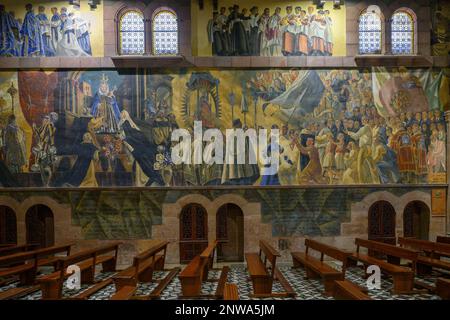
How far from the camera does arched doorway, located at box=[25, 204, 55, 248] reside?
13.6 metres

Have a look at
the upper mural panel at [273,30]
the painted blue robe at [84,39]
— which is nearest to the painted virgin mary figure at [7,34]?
the painted blue robe at [84,39]

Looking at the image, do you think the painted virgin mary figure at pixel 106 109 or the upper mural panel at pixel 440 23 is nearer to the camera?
the painted virgin mary figure at pixel 106 109

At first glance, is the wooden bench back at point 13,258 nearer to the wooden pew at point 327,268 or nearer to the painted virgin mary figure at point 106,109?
the painted virgin mary figure at point 106,109

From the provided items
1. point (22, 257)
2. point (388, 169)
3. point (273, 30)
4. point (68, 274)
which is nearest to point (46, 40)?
point (22, 257)

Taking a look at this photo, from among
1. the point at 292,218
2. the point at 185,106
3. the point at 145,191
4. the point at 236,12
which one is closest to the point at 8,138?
the point at 145,191

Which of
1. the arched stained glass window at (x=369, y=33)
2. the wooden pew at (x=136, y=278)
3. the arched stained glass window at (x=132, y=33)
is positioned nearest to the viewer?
the wooden pew at (x=136, y=278)

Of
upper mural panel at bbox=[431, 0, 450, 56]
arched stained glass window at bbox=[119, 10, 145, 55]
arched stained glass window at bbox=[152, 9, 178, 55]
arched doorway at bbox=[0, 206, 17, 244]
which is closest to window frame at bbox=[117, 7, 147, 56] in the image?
arched stained glass window at bbox=[119, 10, 145, 55]

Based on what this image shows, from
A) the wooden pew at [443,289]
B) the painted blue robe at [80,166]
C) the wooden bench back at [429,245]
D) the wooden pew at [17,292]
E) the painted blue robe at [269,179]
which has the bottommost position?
the wooden pew at [17,292]

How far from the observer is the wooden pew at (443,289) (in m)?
7.99

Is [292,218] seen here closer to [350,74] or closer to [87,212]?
[350,74]

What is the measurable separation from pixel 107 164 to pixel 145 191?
5.43ft

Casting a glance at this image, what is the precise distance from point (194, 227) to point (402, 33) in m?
10.4

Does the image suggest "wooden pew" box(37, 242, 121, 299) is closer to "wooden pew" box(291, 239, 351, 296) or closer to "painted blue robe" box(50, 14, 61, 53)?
"wooden pew" box(291, 239, 351, 296)

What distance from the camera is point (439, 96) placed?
1384 centimetres
